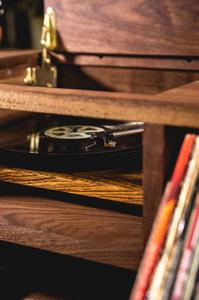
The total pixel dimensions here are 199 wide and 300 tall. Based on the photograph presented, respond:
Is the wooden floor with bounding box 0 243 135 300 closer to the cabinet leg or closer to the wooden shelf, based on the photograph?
the wooden shelf

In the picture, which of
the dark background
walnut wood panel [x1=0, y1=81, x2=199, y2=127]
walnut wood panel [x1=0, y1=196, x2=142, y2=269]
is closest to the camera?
walnut wood panel [x1=0, y1=81, x2=199, y2=127]

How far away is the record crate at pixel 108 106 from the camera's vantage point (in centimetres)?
90

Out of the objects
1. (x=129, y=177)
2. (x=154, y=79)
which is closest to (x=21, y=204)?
(x=129, y=177)

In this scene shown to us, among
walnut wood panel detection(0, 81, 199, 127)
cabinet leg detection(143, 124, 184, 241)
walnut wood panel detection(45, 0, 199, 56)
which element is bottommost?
cabinet leg detection(143, 124, 184, 241)

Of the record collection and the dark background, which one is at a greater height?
the dark background

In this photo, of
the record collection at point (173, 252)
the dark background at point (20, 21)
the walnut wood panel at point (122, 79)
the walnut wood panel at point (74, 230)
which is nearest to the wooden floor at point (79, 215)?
the walnut wood panel at point (74, 230)

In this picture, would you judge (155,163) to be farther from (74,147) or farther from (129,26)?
(129,26)

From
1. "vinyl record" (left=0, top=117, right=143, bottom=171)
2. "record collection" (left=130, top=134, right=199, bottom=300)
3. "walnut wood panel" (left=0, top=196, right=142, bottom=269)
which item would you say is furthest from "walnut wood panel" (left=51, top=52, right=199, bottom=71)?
"record collection" (left=130, top=134, right=199, bottom=300)

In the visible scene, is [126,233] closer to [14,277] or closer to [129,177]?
[129,177]

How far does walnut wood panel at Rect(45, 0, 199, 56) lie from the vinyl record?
221 millimetres

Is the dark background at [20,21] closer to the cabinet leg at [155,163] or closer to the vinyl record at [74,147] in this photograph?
the vinyl record at [74,147]

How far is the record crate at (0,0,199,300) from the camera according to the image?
90 centimetres

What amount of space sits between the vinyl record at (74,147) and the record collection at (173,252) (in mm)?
305

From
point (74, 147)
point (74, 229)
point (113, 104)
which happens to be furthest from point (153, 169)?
point (74, 147)
